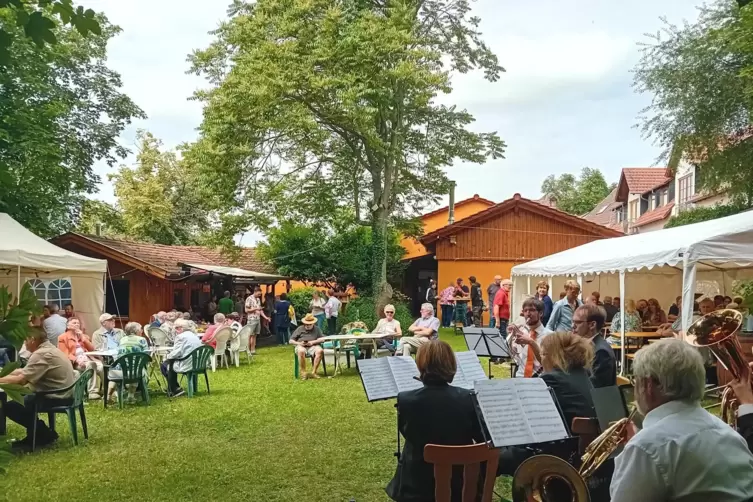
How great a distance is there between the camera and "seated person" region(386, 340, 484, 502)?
3.63 m

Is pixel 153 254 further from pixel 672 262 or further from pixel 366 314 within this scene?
pixel 672 262

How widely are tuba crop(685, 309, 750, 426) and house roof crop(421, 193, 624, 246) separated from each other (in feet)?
67.1

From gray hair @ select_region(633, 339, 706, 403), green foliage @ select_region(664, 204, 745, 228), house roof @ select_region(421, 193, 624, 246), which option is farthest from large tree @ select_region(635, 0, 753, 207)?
gray hair @ select_region(633, 339, 706, 403)

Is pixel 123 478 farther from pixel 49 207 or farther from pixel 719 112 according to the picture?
pixel 719 112

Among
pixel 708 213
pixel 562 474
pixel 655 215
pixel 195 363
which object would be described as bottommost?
pixel 195 363

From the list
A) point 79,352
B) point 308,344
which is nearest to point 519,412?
point 79,352

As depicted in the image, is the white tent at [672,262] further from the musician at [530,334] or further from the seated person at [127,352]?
the seated person at [127,352]

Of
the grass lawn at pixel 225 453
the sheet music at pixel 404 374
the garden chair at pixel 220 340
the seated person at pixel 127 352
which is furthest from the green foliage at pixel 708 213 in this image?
the sheet music at pixel 404 374

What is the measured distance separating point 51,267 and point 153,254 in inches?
395

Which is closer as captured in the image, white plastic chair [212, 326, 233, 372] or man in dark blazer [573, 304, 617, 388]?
man in dark blazer [573, 304, 617, 388]

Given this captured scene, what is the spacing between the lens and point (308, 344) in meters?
11.6

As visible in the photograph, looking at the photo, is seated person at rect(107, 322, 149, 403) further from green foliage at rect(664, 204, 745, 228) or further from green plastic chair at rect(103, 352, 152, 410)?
green foliage at rect(664, 204, 745, 228)

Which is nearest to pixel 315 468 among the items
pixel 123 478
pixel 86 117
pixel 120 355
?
pixel 123 478

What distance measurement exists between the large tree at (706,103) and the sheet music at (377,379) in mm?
16907
